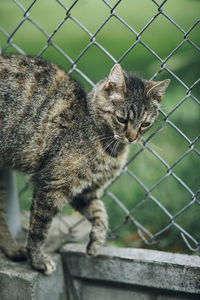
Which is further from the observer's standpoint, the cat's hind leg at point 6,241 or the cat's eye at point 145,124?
the cat's hind leg at point 6,241

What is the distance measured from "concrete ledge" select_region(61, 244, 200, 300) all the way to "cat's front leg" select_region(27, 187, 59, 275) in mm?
163

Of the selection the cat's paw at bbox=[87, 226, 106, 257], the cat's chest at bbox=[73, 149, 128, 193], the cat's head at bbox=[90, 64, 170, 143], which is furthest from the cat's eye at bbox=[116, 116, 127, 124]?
the cat's paw at bbox=[87, 226, 106, 257]

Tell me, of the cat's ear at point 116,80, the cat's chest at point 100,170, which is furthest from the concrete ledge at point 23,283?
the cat's ear at point 116,80

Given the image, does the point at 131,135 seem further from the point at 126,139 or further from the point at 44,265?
the point at 44,265

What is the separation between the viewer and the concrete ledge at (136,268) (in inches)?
85.4

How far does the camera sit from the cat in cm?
230

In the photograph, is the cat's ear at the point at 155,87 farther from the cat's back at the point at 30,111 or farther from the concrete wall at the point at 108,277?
the concrete wall at the point at 108,277

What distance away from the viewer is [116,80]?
7.51ft

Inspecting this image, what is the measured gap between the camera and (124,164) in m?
2.57

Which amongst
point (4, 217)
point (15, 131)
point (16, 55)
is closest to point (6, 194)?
point (4, 217)

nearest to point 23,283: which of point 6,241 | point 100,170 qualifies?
point 6,241

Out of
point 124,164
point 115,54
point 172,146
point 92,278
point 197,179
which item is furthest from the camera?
point 115,54

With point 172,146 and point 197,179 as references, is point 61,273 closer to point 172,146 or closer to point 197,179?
point 197,179

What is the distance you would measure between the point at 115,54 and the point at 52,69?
1424 mm
